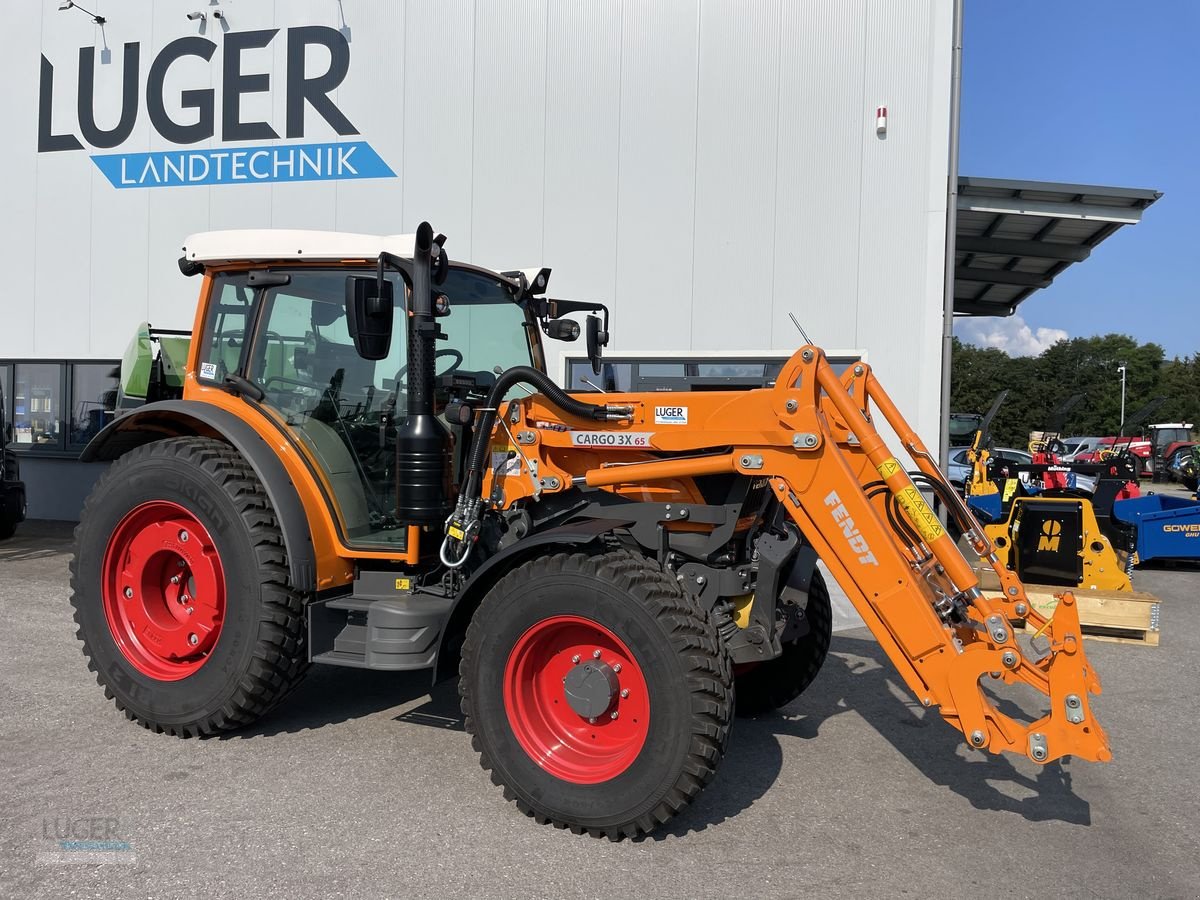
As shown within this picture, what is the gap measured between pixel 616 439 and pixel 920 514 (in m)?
1.29

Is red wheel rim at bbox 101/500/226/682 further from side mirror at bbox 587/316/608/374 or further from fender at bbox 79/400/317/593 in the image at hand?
side mirror at bbox 587/316/608/374

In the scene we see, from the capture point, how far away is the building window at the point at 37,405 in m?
12.8

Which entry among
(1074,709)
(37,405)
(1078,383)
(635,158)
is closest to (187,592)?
(1074,709)

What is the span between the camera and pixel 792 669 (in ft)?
15.8

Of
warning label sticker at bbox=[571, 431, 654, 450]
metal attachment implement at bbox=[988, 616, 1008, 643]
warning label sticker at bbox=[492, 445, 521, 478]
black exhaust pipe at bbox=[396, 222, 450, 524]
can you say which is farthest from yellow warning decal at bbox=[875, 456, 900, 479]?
black exhaust pipe at bbox=[396, 222, 450, 524]

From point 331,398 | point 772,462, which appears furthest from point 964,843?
point 331,398

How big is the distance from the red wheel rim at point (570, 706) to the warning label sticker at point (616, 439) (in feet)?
2.70

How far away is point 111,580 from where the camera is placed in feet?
15.5

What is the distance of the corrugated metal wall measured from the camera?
9.97m

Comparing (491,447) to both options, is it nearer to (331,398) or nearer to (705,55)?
(331,398)

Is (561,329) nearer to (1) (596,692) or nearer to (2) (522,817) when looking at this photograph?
(1) (596,692)

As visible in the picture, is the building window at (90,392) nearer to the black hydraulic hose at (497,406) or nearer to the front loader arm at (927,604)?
the black hydraulic hose at (497,406)

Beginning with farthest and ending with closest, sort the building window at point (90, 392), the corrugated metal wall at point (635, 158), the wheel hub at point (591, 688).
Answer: the building window at point (90, 392), the corrugated metal wall at point (635, 158), the wheel hub at point (591, 688)

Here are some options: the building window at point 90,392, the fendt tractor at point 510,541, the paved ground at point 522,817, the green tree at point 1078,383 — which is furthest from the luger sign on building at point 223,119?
the green tree at point 1078,383
